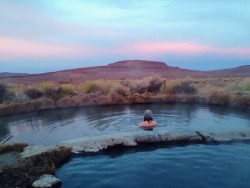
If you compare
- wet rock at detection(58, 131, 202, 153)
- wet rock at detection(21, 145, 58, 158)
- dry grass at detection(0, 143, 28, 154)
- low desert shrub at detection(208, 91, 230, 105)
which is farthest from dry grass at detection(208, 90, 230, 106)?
dry grass at detection(0, 143, 28, 154)

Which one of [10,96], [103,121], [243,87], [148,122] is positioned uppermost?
[243,87]

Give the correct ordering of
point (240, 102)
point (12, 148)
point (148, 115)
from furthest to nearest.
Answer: point (240, 102) < point (148, 115) < point (12, 148)

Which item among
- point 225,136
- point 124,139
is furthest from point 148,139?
point 225,136

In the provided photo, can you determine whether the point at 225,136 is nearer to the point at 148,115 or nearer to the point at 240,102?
the point at 148,115

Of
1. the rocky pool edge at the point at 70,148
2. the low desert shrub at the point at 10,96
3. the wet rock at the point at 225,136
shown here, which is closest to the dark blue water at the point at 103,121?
the wet rock at the point at 225,136

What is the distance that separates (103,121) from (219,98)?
10.6 metres

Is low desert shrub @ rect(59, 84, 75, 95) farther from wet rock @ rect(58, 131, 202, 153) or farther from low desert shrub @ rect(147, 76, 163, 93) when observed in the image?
wet rock @ rect(58, 131, 202, 153)

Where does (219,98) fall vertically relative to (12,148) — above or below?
above

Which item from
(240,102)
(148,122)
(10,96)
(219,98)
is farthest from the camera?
(10,96)

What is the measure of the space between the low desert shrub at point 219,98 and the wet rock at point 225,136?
32.2ft

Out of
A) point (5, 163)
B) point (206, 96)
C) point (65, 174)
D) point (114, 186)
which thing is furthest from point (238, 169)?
point (206, 96)

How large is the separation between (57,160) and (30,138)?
4.19 metres

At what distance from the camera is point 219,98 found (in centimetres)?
2312

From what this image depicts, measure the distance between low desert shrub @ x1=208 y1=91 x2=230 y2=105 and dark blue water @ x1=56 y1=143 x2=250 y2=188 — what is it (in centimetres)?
1091
